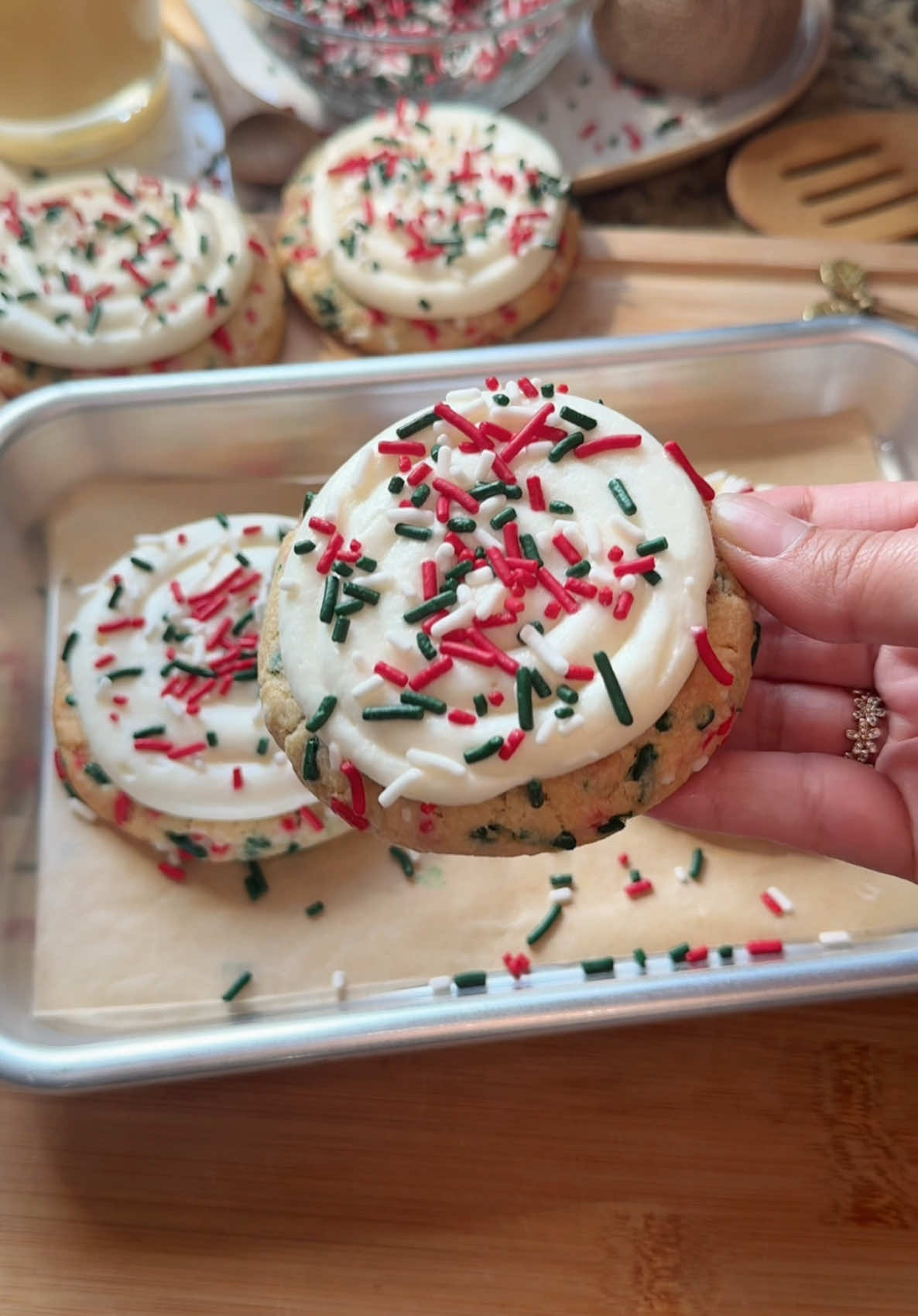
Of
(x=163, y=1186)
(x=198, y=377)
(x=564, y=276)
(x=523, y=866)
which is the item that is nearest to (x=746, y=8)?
(x=564, y=276)

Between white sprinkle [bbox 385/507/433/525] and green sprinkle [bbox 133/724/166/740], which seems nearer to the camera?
white sprinkle [bbox 385/507/433/525]

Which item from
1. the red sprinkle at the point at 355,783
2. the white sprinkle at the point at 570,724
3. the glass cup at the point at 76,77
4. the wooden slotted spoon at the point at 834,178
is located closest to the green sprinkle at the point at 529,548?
the white sprinkle at the point at 570,724

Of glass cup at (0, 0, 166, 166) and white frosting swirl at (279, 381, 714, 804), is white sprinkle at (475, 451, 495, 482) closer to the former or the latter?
white frosting swirl at (279, 381, 714, 804)

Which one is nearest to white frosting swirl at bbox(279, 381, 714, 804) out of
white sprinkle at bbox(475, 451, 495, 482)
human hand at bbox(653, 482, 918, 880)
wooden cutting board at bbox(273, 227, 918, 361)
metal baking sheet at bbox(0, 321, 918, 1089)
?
white sprinkle at bbox(475, 451, 495, 482)

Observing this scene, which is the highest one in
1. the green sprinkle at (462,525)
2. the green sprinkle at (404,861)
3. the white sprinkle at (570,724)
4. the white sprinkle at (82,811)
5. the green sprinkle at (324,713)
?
the green sprinkle at (462,525)

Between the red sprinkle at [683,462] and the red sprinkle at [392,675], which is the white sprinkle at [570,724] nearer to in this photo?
the red sprinkle at [392,675]

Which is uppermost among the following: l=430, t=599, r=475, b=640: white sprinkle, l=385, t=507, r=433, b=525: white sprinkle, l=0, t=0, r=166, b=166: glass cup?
l=0, t=0, r=166, b=166: glass cup
